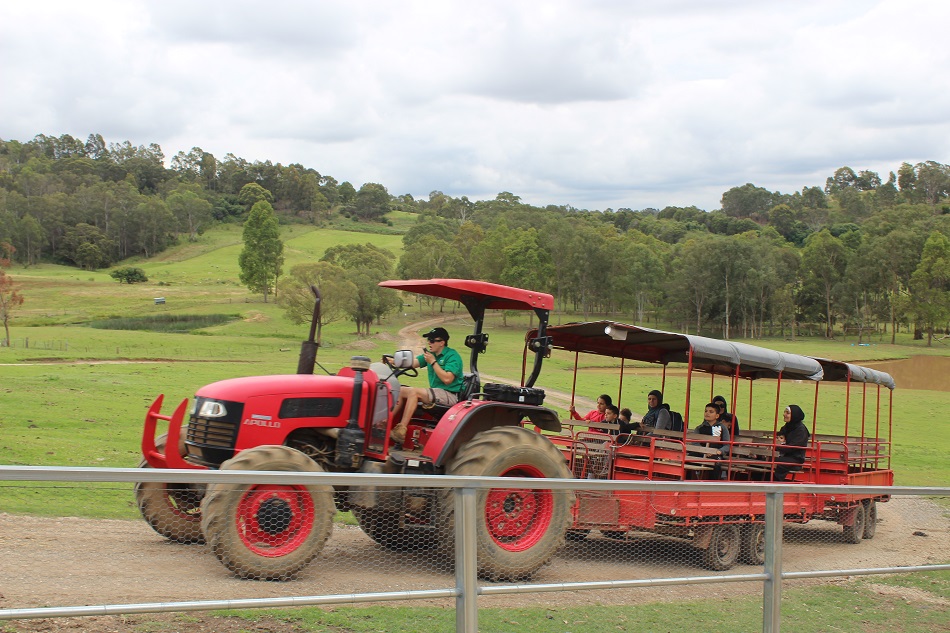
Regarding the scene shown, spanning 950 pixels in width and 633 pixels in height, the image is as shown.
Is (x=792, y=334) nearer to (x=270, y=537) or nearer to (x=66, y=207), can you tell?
(x=270, y=537)

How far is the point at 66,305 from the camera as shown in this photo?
85500 mm

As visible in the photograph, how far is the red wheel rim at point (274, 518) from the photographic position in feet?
18.7

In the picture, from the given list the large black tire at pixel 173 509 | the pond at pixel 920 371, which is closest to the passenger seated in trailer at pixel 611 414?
the large black tire at pixel 173 509

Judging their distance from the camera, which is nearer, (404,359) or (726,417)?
(404,359)

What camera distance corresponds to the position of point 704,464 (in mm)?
12117

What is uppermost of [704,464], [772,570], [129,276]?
[129,276]

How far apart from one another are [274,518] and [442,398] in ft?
12.3

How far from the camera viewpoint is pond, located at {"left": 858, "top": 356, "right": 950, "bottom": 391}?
53656 millimetres

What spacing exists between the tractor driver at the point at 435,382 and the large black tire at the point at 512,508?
745mm

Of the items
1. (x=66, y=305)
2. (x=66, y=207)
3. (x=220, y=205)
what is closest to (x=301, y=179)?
(x=220, y=205)

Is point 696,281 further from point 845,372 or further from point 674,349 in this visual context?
point 674,349

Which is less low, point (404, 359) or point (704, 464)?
point (404, 359)

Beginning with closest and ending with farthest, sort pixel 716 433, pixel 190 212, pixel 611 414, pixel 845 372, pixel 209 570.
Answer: pixel 209 570 → pixel 716 433 → pixel 611 414 → pixel 845 372 → pixel 190 212

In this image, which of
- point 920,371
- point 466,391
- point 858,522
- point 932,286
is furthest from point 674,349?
point 932,286
